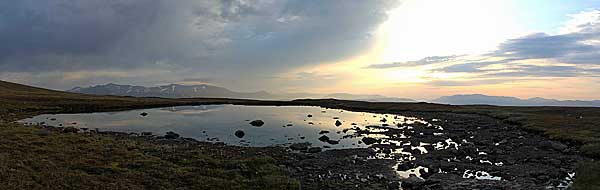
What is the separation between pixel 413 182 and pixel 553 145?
84.9ft

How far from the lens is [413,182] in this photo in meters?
27.8

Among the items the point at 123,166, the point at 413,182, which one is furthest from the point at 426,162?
the point at 123,166

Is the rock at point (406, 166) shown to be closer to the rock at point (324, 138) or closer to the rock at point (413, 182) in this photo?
the rock at point (413, 182)

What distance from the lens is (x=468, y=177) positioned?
2967 cm

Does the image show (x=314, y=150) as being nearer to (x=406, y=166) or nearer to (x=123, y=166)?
(x=406, y=166)

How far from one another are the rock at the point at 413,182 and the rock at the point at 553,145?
72.8 feet

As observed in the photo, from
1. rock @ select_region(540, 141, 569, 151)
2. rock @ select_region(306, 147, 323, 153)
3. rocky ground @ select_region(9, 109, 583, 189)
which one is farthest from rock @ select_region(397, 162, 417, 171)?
rock @ select_region(540, 141, 569, 151)

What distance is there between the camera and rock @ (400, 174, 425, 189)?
26625mm

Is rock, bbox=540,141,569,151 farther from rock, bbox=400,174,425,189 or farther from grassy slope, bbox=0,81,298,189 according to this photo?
grassy slope, bbox=0,81,298,189

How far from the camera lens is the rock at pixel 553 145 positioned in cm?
4261

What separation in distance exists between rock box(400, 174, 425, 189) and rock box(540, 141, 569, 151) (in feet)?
72.8

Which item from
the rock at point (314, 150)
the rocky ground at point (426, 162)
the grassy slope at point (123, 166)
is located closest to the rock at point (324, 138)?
the rocky ground at point (426, 162)

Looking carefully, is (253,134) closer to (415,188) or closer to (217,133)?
(217,133)

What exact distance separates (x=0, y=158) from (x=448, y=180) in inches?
1186
